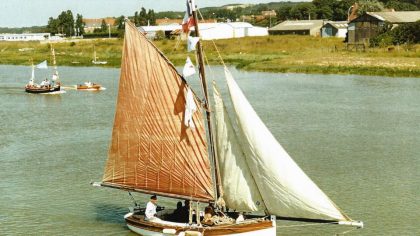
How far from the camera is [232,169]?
22.0 m

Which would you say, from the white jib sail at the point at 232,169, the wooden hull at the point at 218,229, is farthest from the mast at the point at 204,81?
the wooden hull at the point at 218,229

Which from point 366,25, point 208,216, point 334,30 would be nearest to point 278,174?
point 208,216

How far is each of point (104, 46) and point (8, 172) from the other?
4329 inches

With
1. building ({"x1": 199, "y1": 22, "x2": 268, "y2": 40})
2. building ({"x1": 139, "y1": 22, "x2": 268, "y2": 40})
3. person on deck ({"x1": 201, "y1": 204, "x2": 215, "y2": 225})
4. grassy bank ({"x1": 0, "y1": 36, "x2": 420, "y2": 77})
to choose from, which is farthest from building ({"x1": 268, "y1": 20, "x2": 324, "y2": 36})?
person on deck ({"x1": 201, "y1": 204, "x2": 215, "y2": 225})

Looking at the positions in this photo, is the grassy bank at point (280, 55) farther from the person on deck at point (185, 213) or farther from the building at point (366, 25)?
the person on deck at point (185, 213)

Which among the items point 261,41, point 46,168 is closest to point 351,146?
point 46,168

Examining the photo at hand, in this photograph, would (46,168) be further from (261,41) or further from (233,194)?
(261,41)

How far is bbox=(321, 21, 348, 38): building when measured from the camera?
132 meters

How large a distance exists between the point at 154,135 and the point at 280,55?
8624 centimetres

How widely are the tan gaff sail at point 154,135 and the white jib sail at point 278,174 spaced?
198cm

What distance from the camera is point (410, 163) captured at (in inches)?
1368

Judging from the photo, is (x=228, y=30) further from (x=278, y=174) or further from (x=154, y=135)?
(x=278, y=174)

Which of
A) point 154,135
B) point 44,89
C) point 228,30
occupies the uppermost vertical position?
point 228,30

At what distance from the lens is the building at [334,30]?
132375mm
